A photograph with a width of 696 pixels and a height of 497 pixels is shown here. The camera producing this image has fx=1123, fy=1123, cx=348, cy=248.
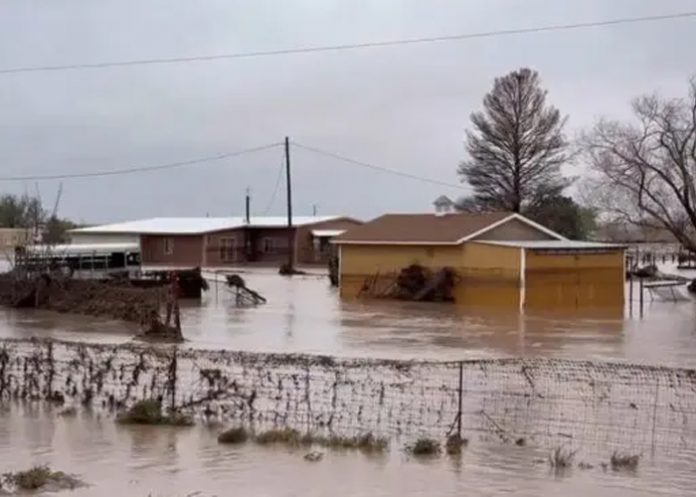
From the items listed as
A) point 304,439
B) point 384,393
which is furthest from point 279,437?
point 384,393

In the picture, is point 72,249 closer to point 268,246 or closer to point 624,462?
point 268,246

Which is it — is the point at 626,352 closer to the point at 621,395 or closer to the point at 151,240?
the point at 621,395

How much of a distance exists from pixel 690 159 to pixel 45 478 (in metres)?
51.6

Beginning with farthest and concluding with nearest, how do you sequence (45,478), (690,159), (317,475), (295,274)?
(295,274)
(690,159)
(317,475)
(45,478)

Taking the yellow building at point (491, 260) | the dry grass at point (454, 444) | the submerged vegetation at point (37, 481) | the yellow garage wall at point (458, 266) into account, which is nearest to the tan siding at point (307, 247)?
the yellow building at point (491, 260)

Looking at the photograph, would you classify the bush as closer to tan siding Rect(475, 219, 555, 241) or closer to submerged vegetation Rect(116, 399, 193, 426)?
submerged vegetation Rect(116, 399, 193, 426)

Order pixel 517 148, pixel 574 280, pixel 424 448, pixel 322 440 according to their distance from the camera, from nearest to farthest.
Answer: pixel 424 448, pixel 322 440, pixel 574 280, pixel 517 148

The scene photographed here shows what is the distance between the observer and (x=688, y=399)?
616 inches

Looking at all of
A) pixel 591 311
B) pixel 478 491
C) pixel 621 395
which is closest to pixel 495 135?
pixel 591 311

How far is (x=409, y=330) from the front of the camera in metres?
33.1

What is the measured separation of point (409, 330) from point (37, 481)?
22.9m

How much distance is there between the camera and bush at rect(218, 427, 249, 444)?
13.3 meters

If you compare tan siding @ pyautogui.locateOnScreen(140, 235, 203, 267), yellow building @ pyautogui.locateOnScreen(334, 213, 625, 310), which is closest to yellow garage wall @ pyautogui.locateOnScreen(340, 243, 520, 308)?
yellow building @ pyautogui.locateOnScreen(334, 213, 625, 310)

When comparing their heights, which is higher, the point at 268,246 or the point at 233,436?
the point at 268,246
